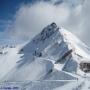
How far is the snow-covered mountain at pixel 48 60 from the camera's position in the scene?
360 ft

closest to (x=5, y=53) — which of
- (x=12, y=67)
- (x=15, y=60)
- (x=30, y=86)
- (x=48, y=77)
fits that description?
(x=15, y=60)

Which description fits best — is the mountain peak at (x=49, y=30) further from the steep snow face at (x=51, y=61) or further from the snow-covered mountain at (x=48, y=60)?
the steep snow face at (x=51, y=61)

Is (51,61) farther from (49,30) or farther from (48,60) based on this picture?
(49,30)

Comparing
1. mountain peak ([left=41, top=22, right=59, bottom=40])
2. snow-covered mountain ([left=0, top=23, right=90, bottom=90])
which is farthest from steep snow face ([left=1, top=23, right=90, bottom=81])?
mountain peak ([left=41, top=22, right=59, bottom=40])

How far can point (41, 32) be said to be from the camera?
605 feet

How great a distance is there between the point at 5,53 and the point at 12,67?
2647cm

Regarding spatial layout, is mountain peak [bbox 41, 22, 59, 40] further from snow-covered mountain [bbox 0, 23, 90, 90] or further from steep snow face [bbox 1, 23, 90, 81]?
steep snow face [bbox 1, 23, 90, 81]

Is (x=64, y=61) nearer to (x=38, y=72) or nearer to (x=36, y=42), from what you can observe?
(x=38, y=72)

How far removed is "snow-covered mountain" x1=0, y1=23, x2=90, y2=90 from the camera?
110 m

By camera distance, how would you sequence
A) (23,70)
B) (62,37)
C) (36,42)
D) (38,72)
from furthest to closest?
(36,42), (62,37), (23,70), (38,72)

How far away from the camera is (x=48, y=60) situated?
12938cm

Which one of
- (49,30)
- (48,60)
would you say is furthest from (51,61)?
(49,30)

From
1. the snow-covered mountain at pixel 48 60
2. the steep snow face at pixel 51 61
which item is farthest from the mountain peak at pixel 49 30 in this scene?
the steep snow face at pixel 51 61

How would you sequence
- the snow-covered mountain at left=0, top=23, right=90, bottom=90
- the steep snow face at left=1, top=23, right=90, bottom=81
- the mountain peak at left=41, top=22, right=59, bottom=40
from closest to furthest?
the snow-covered mountain at left=0, top=23, right=90, bottom=90
the steep snow face at left=1, top=23, right=90, bottom=81
the mountain peak at left=41, top=22, right=59, bottom=40
